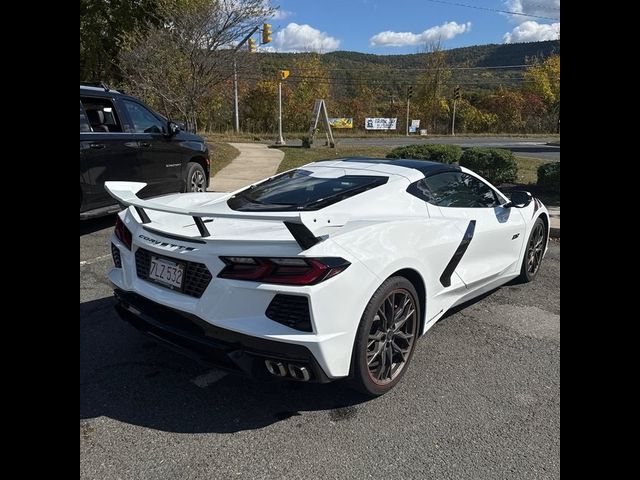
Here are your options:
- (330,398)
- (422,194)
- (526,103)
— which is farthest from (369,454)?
(526,103)

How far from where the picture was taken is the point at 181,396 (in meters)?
2.97

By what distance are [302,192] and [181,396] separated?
1.58 meters

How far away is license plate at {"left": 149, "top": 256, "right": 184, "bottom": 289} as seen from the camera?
2734mm

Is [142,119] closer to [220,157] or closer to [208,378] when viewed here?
[208,378]

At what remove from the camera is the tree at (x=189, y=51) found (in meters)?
14.0

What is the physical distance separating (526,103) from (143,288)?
2149 inches

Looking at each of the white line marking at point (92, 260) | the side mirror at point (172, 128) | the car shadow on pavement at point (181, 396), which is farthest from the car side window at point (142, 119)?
the car shadow on pavement at point (181, 396)

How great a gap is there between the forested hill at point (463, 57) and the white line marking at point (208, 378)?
156 feet

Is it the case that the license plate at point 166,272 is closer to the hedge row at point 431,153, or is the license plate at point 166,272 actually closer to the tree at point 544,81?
the hedge row at point 431,153

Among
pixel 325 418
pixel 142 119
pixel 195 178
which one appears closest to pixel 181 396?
pixel 325 418

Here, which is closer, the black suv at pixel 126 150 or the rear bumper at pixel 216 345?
the rear bumper at pixel 216 345

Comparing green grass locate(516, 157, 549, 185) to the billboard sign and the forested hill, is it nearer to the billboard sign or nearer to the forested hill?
the billboard sign
